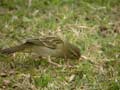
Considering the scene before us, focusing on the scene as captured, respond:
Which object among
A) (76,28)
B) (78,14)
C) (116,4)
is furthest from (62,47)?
(116,4)

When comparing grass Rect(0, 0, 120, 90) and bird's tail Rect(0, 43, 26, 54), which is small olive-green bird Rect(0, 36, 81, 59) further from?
grass Rect(0, 0, 120, 90)

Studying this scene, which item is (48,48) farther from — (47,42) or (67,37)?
(67,37)

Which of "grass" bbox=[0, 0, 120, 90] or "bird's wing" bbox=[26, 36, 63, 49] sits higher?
"bird's wing" bbox=[26, 36, 63, 49]

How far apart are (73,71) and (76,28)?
1538 millimetres

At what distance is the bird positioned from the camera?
282 inches

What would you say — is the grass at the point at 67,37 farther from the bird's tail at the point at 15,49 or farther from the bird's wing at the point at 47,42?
the bird's wing at the point at 47,42

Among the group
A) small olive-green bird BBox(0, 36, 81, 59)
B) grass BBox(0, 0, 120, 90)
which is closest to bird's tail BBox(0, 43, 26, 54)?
small olive-green bird BBox(0, 36, 81, 59)

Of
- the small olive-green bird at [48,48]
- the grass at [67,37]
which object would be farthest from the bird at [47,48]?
the grass at [67,37]

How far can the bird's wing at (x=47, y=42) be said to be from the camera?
23.5 feet

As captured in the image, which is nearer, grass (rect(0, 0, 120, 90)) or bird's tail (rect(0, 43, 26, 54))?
grass (rect(0, 0, 120, 90))

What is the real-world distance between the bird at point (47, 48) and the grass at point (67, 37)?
0.52ft

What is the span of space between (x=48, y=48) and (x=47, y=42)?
95 millimetres

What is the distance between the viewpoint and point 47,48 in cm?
721

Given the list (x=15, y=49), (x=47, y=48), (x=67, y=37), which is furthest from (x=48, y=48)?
(x=67, y=37)
